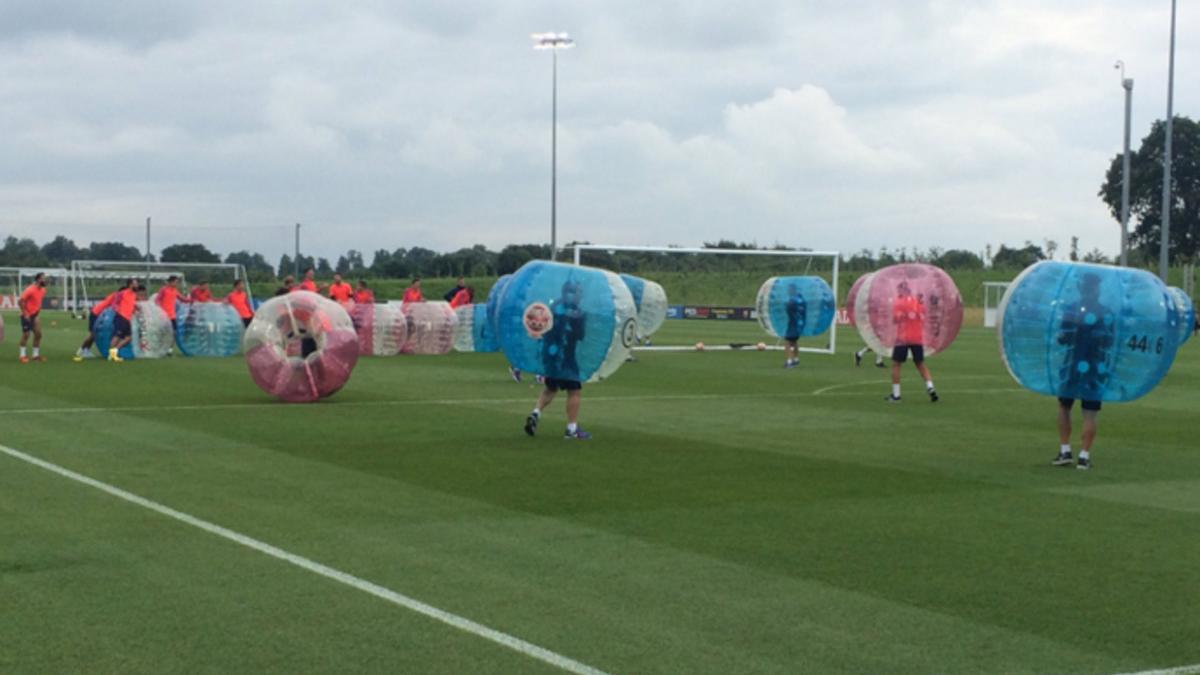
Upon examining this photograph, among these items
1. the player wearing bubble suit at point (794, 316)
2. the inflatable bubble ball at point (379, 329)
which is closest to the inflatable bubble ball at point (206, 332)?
the inflatable bubble ball at point (379, 329)

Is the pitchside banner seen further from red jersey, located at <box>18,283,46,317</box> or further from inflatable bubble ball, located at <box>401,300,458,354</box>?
red jersey, located at <box>18,283,46,317</box>

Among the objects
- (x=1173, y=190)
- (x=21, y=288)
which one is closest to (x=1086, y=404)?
(x=1173, y=190)

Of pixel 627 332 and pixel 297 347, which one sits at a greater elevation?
pixel 627 332

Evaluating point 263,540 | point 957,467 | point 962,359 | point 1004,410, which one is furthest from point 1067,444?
point 962,359

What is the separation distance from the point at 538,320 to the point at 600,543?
594cm

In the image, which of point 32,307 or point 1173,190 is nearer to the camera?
point 32,307

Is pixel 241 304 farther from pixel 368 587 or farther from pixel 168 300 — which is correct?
pixel 368 587

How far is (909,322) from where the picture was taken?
72.3 feet

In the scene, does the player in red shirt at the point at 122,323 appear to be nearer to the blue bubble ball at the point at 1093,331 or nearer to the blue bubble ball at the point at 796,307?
the blue bubble ball at the point at 796,307

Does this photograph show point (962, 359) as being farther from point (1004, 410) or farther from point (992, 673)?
point (992, 673)

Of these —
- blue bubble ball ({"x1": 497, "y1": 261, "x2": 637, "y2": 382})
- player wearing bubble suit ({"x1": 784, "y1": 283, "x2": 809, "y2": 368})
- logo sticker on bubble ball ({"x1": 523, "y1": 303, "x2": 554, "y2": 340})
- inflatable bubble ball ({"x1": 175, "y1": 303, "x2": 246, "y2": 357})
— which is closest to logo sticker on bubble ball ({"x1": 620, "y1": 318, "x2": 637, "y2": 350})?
Answer: blue bubble ball ({"x1": 497, "y1": 261, "x2": 637, "y2": 382})

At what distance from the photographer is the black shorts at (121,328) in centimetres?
3102

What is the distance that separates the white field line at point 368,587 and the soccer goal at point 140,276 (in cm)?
4701

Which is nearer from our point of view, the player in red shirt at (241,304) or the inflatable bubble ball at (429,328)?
the player in red shirt at (241,304)
